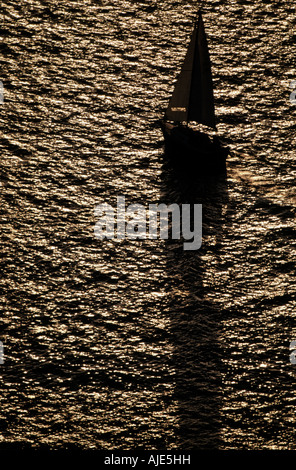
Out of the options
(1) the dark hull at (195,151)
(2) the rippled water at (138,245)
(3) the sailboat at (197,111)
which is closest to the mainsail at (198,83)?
(3) the sailboat at (197,111)

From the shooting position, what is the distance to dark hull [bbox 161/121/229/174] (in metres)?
71.4

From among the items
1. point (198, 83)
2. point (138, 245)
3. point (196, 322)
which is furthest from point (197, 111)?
point (196, 322)

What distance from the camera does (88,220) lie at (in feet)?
229

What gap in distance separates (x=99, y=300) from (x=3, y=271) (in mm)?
7223

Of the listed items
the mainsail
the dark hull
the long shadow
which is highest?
the mainsail

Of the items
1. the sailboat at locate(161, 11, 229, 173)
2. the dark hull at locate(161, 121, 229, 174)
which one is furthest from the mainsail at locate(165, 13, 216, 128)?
the dark hull at locate(161, 121, 229, 174)

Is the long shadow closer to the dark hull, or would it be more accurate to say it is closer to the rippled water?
the rippled water

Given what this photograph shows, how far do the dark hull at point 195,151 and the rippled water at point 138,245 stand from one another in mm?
1332

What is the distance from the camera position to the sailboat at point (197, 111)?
7156 centimetres

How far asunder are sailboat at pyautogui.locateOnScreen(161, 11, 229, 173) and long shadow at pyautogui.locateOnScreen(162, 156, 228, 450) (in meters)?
1.44

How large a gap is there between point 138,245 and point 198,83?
13691 mm

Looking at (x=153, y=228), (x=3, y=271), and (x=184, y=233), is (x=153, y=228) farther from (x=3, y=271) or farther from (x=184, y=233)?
(x=3, y=271)

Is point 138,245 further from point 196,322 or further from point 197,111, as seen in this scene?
point 197,111

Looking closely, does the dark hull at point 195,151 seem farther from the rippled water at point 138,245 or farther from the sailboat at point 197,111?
the rippled water at point 138,245
